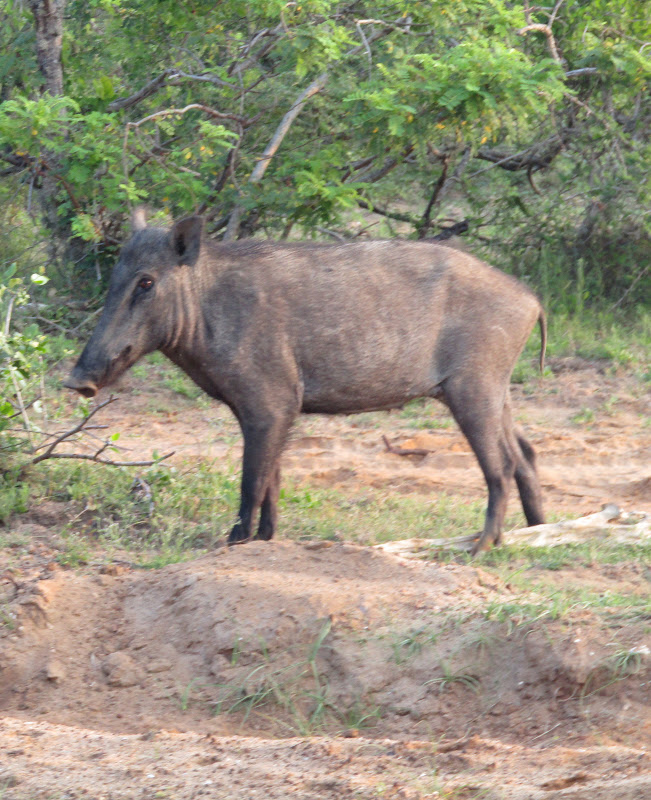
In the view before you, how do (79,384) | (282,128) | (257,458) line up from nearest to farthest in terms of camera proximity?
(79,384) < (257,458) < (282,128)

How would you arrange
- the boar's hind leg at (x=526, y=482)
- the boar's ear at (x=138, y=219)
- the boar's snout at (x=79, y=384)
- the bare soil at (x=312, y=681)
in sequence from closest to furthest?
the bare soil at (x=312, y=681) → the boar's snout at (x=79, y=384) → the boar's ear at (x=138, y=219) → the boar's hind leg at (x=526, y=482)

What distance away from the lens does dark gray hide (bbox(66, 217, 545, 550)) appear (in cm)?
544

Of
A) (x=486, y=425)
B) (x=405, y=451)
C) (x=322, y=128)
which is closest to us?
(x=486, y=425)

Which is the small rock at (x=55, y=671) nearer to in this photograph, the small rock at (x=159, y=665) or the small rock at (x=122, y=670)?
the small rock at (x=122, y=670)

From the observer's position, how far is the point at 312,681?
416cm

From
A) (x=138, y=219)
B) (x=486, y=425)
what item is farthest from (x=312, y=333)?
(x=138, y=219)

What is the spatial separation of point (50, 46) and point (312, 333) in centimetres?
469

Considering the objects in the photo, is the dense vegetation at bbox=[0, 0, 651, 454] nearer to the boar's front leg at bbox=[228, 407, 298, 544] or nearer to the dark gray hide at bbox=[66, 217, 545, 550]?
the dark gray hide at bbox=[66, 217, 545, 550]

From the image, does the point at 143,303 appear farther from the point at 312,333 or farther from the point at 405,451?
the point at 405,451

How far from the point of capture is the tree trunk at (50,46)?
8695 mm

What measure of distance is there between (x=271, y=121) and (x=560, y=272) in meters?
3.12

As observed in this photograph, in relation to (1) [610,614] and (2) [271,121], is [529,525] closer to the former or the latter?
(1) [610,614]

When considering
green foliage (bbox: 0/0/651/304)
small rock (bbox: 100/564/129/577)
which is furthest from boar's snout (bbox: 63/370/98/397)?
green foliage (bbox: 0/0/651/304)

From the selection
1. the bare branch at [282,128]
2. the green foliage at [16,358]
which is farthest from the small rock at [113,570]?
the bare branch at [282,128]
